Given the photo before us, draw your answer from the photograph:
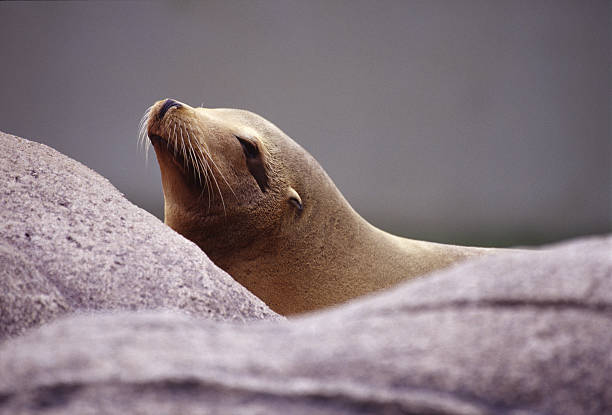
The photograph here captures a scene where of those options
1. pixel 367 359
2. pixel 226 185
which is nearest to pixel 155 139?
pixel 226 185

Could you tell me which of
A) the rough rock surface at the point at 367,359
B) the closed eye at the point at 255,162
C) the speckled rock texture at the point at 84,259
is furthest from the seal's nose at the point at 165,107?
the rough rock surface at the point at 367,359

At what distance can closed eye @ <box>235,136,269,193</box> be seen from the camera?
5.58 ft

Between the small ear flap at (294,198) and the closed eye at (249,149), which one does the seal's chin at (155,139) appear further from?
the small ear flap at (294,198)

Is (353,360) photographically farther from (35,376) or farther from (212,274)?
(212,274)

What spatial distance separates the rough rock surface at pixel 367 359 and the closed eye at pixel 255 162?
1.19 m

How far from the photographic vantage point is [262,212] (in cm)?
171

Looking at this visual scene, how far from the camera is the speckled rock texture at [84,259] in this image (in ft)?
2.91

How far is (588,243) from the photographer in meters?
0.59

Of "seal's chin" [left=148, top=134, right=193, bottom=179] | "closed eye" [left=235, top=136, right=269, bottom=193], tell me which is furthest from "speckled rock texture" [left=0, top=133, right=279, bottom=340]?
"closed eye" [left=235, top=136, right=269, bottom=193]

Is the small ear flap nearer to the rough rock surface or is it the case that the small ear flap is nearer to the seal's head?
the seal's head

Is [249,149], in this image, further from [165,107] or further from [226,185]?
[165,107]

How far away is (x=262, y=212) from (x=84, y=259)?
2.48 feet

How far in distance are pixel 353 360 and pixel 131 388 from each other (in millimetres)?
166

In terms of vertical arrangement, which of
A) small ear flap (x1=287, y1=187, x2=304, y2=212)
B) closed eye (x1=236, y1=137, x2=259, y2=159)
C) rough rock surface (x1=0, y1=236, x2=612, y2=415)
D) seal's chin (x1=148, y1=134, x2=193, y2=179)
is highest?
closed eye (x1=236, y1=137, x2=259, y2=159)
